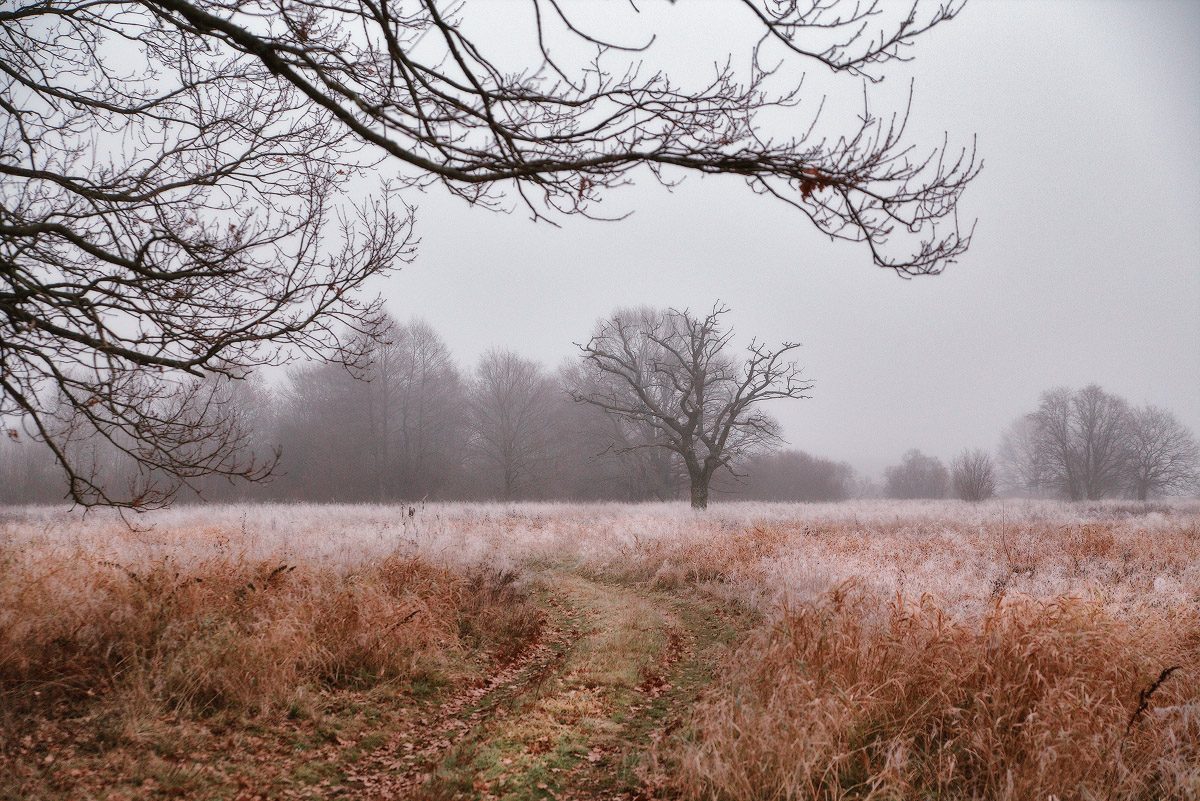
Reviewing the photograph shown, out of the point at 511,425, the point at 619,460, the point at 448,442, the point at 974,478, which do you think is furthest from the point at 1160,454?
the point at 448,442

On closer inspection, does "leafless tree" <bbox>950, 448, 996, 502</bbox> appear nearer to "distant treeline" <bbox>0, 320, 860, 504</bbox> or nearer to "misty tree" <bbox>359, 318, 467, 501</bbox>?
"distant treeline" <bbox>0, 320, 860, 504</bbox>

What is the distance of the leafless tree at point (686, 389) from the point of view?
67.6 ft

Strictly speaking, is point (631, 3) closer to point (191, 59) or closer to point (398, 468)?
point (191, 59)

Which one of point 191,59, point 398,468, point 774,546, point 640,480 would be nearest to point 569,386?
point 640,480

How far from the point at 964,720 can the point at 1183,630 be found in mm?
3067

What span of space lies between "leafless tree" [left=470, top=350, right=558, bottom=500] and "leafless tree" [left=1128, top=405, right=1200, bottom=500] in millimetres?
37923

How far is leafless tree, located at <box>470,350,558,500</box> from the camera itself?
3225 cm

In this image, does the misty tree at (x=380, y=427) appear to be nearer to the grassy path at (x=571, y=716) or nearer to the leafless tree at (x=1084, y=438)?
the grassy path at (x=571, y=716)

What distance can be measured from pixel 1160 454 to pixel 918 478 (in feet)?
53.4

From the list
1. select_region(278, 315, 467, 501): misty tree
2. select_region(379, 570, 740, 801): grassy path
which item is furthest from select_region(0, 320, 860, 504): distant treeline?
select_region(379, 570, 740, 801): grassy path

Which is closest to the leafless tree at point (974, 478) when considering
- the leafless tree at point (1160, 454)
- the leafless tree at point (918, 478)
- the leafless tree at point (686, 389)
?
the leafless tree at point (686, 389)

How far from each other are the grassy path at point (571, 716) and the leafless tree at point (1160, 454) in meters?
45.3

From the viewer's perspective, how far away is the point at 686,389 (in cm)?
2350

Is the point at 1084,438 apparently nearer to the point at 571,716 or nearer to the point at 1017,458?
the point at 1017,458
